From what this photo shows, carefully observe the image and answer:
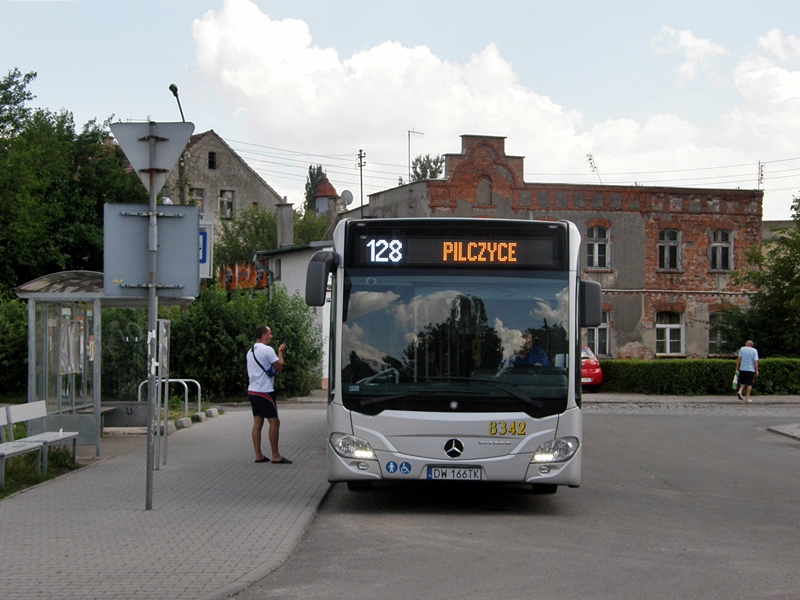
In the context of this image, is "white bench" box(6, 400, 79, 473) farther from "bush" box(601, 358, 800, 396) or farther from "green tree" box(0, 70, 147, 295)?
"green tree" box(0, 70, 147, 295)

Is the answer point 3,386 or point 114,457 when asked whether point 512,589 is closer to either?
point 114,457

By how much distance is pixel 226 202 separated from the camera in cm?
6819

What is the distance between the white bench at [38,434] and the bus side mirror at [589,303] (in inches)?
262

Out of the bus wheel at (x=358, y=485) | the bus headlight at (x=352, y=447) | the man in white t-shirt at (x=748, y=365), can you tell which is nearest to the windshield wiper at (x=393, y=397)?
the bus headlight at (x=352, y=447)

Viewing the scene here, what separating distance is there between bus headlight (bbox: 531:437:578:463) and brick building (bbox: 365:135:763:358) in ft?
110

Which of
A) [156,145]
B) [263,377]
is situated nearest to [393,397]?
[156,145]

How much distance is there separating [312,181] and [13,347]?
7841 cm

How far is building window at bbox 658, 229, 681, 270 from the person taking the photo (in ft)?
149

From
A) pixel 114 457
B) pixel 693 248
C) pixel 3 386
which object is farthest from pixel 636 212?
pixel 114 457

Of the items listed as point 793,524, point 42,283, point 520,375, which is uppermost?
point 42,283

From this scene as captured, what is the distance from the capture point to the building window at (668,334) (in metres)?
45.2

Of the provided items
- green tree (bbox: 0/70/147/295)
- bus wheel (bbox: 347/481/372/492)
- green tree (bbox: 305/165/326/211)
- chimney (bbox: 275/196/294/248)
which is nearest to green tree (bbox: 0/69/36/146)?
A: green tree (bbox: 0/70/147/295)

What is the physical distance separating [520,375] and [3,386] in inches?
908

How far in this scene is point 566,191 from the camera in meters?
44.2
